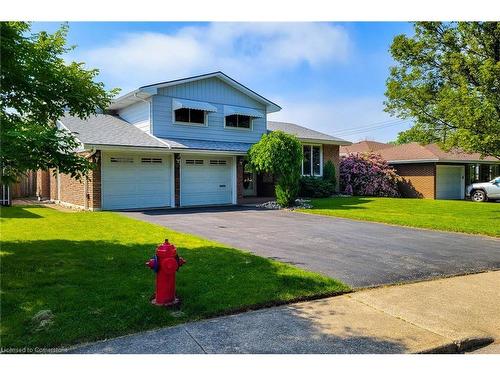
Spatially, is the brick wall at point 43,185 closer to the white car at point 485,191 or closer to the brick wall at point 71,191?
the brick wall at point 71,191

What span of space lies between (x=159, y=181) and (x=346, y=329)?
1414cm

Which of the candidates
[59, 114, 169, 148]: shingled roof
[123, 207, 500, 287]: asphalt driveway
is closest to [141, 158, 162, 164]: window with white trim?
[59, 114, 169, 148]: shingled roof

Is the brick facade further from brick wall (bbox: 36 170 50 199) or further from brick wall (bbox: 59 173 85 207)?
brick wall (bbox: 36 170 50 199)

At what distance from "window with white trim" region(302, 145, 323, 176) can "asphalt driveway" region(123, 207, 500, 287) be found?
9.39m

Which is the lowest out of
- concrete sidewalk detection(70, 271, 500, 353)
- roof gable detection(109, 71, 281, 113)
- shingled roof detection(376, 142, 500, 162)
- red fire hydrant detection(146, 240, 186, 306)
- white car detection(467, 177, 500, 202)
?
concrete sidewalk detection(70, 271, 500, 353)

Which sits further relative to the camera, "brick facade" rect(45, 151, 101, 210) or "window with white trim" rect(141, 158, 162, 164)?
"window with white trim" rect(141, 158, 162, 164)

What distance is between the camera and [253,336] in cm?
409

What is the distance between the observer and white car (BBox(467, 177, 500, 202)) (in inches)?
917

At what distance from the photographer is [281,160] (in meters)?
Result: 17.2

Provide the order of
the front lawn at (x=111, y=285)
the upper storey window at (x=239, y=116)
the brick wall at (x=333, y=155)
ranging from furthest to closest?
the brick wall at (x=333, y=155)
the upper storey window at (x=239, y=116)
the front lawn at (x=111, y=285)

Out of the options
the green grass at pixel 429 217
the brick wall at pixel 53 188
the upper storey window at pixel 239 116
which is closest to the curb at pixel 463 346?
the green grass at pixel 429 217

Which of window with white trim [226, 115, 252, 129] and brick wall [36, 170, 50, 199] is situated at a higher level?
window with white trim [226, 115, 252, 129]

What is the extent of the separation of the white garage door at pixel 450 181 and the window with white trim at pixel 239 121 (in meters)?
13.0

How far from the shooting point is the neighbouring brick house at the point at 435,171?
2550cm
